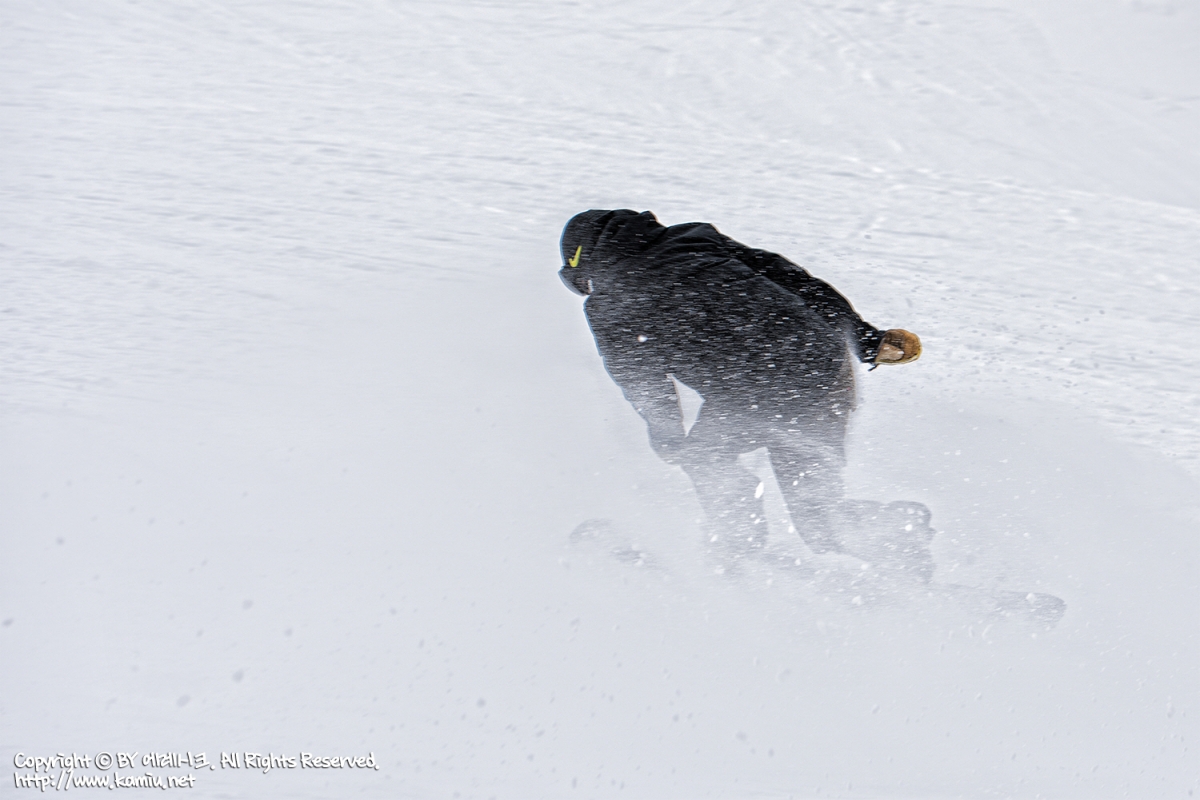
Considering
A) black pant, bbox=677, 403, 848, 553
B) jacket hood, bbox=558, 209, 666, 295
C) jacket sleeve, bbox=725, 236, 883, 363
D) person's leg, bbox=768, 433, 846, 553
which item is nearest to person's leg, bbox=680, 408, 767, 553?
black pant, bbox=677, 403, 848, 553

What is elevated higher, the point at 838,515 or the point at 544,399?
the point at 838,515

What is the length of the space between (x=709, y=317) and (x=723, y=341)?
79mm

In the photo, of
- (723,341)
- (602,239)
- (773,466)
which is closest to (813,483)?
(773,466)

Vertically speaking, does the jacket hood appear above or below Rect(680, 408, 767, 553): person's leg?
above

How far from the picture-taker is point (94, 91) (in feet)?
16.1

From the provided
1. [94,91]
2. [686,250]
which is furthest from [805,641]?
[94,91]

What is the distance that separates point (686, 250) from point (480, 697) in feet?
4.24

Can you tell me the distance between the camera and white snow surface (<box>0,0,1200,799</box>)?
2.43 meters

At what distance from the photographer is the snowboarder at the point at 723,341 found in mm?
2242

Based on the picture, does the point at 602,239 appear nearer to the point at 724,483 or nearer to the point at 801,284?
the point at 801,284

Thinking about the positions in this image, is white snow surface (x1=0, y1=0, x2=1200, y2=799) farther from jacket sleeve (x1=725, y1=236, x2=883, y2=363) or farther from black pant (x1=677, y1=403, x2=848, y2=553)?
jacket sleeve (x1=725, y1=236, x2=883, y2=363)

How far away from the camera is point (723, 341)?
2287 mm

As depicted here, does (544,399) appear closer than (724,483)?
No

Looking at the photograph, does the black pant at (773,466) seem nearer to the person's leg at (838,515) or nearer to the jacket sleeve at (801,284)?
the person's leg at (838,515)
